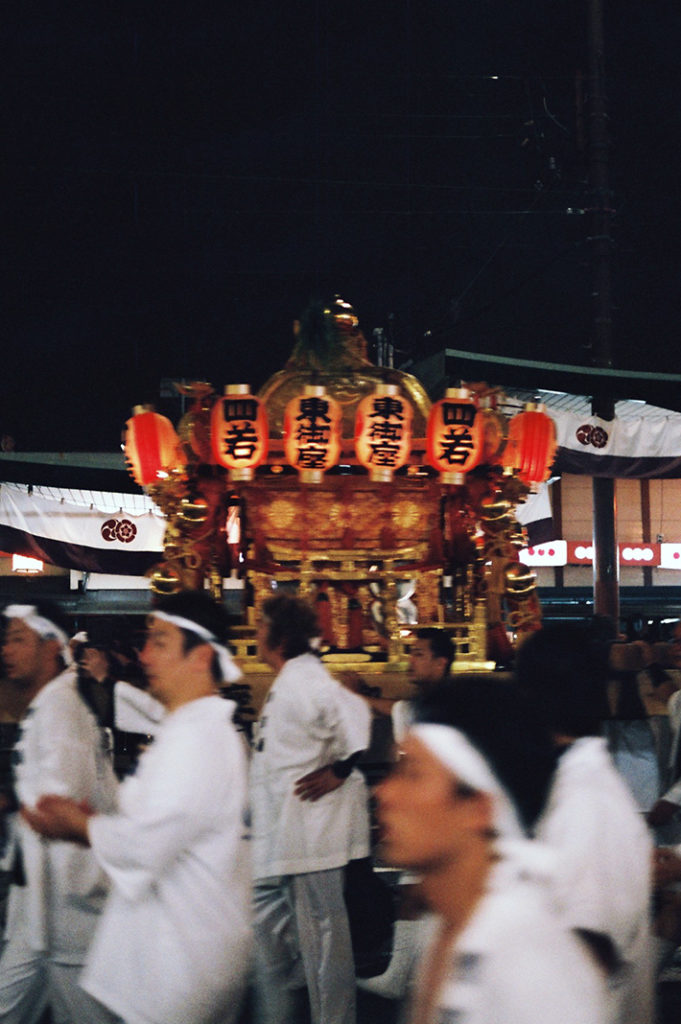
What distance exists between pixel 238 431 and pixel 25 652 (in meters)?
9.13

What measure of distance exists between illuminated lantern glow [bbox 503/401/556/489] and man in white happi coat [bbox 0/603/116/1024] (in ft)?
34.7

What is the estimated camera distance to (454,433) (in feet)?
43.9

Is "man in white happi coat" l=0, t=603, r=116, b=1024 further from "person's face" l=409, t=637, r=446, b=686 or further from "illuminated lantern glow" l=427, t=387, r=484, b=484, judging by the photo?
"illuminated lantern glow" l=427, t=387, r=484, b=484

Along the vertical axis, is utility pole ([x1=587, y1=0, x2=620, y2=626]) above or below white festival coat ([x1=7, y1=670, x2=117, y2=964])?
above

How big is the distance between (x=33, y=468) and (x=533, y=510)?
9.41 meters

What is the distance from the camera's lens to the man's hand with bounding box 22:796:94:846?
10.6 ft

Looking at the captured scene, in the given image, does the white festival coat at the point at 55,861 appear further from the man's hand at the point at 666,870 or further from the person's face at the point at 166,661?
the man's hand at the point at 666,870

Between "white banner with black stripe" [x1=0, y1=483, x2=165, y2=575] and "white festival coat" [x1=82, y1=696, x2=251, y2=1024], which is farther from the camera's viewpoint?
"white banner with black stripe" [x1=0, y1=483, x2=165, y2=575]

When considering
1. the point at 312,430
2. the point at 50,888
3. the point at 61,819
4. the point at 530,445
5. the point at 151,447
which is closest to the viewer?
the point at 61,819

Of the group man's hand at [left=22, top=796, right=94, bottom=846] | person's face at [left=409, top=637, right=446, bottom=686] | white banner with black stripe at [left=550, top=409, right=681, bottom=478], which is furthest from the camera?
white banner with black stripe at [left=550, top=409, right=681, bottom=478]

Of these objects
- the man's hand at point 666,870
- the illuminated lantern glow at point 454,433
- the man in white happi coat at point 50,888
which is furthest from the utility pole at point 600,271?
the man in white happi coat at point 50,888

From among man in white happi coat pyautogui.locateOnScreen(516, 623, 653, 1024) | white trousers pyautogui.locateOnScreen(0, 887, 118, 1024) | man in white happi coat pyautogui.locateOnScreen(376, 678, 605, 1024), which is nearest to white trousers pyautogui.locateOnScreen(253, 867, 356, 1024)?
white trousers pyautogui.locateOnScreen(0, 887, 118, 1024)

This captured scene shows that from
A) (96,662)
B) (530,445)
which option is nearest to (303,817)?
(96,662)

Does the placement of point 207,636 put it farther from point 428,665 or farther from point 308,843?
point 428,665
